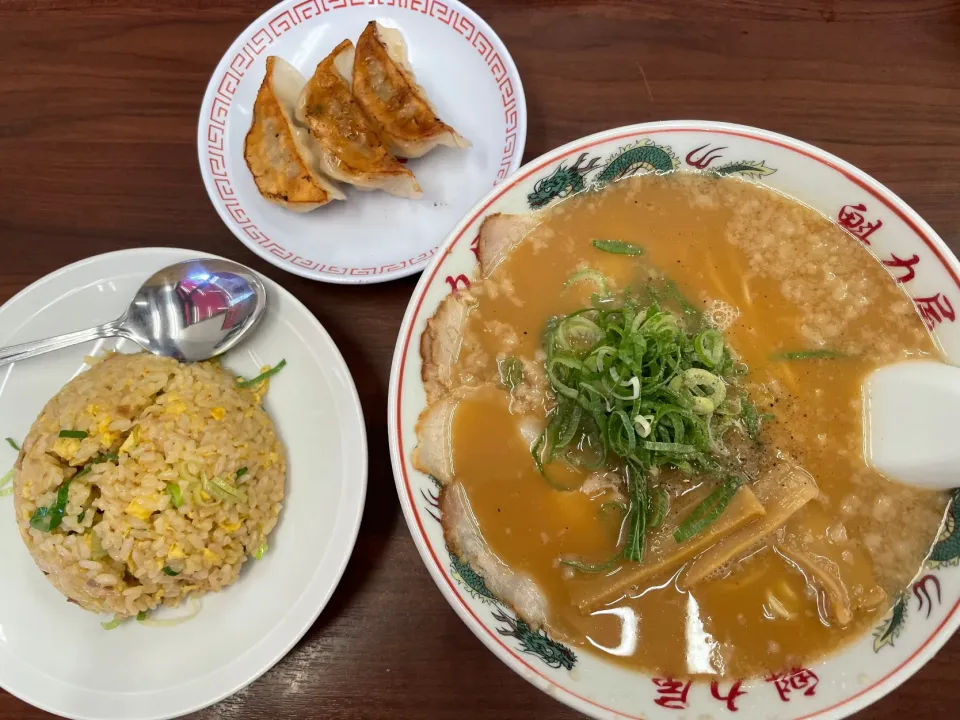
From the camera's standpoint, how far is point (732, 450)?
3.87 feet

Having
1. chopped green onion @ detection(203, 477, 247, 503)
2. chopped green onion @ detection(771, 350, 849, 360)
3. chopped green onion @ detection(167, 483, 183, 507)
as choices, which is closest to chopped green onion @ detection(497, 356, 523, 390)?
chopped green onion @ detection(771, 350, 849, 360)

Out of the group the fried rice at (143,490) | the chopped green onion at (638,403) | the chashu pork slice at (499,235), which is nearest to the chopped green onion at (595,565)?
the chopped green onion at (638,403)

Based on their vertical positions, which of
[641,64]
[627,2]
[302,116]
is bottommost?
[302,116]

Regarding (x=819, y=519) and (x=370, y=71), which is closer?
(x=819, y=519)

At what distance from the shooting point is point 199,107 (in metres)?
1.77

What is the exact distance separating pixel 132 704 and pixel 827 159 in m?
1.84

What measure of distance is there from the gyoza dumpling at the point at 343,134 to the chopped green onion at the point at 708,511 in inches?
39.9

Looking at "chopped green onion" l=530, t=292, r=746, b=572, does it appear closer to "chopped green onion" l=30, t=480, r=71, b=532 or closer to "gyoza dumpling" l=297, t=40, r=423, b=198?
"gyoza dumpling" l=297, t=40, r=423, b=198

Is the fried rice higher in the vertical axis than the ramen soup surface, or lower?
lower

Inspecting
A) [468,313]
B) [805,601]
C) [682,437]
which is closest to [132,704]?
[468,313]

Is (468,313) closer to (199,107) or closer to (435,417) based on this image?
(435,417)

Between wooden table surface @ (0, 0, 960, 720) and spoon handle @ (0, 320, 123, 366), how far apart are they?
29cm

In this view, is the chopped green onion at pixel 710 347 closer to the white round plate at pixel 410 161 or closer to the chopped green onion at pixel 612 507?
the chopped green onion at pixel 612 507

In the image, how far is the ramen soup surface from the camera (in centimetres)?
113
